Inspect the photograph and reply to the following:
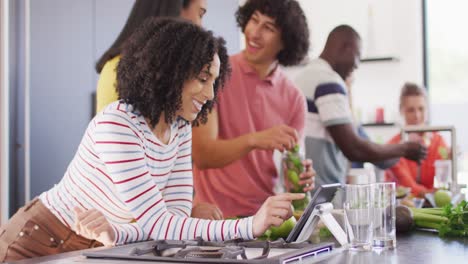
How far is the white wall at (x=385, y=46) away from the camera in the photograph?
17.0 feet

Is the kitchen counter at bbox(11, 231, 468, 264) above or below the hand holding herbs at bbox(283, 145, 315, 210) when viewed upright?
below

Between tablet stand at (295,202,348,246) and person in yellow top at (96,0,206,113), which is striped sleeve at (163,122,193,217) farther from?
tablet stand at (295,202,348,246)

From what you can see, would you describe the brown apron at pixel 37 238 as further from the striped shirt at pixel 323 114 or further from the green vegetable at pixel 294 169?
the striped shirt at pixel 323 114

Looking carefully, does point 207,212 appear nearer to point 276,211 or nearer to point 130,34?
point 276,211

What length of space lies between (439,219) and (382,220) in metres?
0.38

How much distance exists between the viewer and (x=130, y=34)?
206cm

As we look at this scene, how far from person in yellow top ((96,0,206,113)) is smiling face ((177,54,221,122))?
9.1 inches

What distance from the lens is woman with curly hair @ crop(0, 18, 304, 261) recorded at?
1514 millimetres

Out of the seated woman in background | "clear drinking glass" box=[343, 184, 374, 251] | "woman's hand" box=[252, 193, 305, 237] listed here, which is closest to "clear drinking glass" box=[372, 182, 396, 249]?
"clear drinking glass" box=[343, 184, 374, 251]

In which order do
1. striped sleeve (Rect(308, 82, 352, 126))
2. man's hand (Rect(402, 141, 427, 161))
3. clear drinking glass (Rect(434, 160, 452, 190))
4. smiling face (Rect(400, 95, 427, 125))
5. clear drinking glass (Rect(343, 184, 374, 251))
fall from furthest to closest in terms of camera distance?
smiling face (Rect(400, 95, 427, 125)), clear drinking glass (Rect(434, 160, 452, 190)), man's hand (Rect(402, 141, 427, 161)), striped sleeve (Rect(308, 82, 352, 126)), clear drinking glass (Rect(343, 184, 374, 251))

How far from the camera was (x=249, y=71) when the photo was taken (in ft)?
8.23

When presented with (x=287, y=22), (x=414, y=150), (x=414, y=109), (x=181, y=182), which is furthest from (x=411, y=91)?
(x=181, y=182)

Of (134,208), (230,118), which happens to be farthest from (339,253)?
(230,118)

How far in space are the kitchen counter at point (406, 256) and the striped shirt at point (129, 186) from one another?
0.74ft
